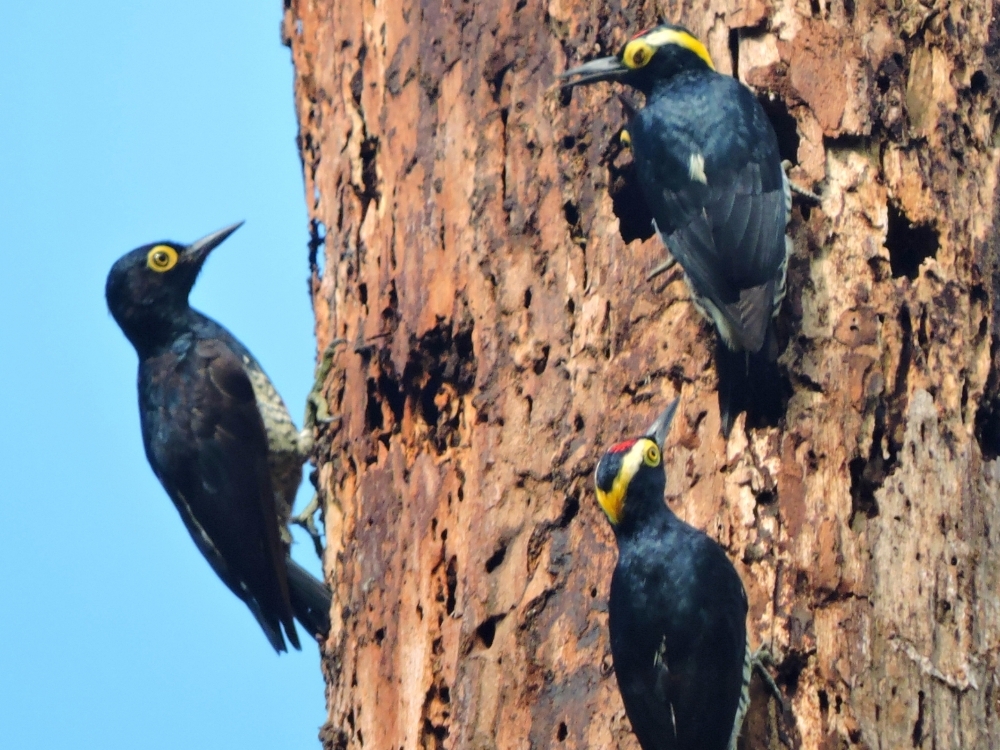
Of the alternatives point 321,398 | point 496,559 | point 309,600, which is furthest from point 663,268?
point 309,600

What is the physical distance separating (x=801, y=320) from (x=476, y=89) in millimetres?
1312

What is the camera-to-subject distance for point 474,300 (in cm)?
410

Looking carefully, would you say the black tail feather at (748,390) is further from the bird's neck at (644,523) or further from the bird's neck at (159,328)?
the bird's neck at (159,328)

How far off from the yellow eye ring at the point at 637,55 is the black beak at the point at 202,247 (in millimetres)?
2404

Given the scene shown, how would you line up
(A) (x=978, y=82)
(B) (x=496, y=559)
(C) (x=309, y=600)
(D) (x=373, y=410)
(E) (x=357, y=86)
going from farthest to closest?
(C) (x=309, y=600), (E) (x=357, y=86), (D) (x=373, y=410), (A) (x=978, y=82), (B) (x=496, y=559)

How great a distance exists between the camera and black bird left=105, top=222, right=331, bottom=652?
5.38 meters

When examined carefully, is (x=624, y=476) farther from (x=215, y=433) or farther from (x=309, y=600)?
(x=215, y=433)

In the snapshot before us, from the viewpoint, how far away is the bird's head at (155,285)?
5.84 m

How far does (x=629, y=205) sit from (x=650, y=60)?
46 cm

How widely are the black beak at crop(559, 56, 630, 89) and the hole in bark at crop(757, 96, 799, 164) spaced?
1.37 feet

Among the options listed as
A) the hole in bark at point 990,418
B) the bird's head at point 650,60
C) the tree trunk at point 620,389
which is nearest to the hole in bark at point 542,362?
the tree trunk at point 620,389

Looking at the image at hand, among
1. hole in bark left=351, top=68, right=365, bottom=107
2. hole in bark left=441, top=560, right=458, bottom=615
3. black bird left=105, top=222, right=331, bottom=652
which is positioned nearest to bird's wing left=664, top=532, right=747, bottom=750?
hole in bark left=441, top=560, right=458, bottom=615

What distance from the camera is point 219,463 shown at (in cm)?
556

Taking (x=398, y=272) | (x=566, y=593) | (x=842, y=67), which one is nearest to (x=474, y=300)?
(x=398, y=272)
